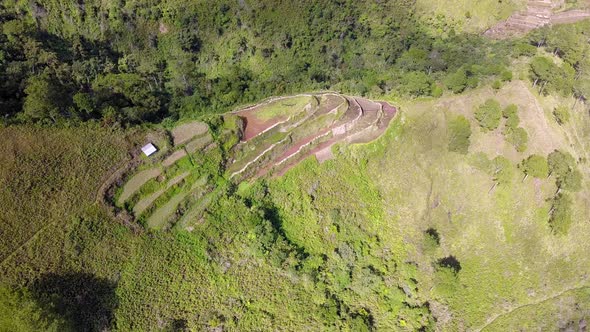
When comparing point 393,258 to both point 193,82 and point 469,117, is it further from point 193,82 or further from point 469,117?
point 193,82

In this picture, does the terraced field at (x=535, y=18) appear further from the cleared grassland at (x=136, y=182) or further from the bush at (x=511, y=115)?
the cleared grassland at (x=136, y=182)

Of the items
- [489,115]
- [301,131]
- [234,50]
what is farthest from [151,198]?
[234,50]

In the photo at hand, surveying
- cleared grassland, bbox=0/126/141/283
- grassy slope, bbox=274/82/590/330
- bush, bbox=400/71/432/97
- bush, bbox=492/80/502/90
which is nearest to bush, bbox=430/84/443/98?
bush, bbox=400/71/432/97

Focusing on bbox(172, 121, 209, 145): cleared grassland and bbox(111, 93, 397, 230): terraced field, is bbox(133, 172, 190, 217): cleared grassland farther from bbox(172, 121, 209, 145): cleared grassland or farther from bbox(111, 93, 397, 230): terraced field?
bbox(172, 121, 209, 145): cleared grassland

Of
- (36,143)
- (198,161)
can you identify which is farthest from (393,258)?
(36,143)

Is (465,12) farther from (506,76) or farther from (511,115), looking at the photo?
(511,115)

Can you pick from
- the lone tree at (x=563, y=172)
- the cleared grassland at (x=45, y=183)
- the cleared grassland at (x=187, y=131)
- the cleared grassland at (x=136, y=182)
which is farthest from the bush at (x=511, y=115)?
the cleared grassland at (x=45, y=183)
